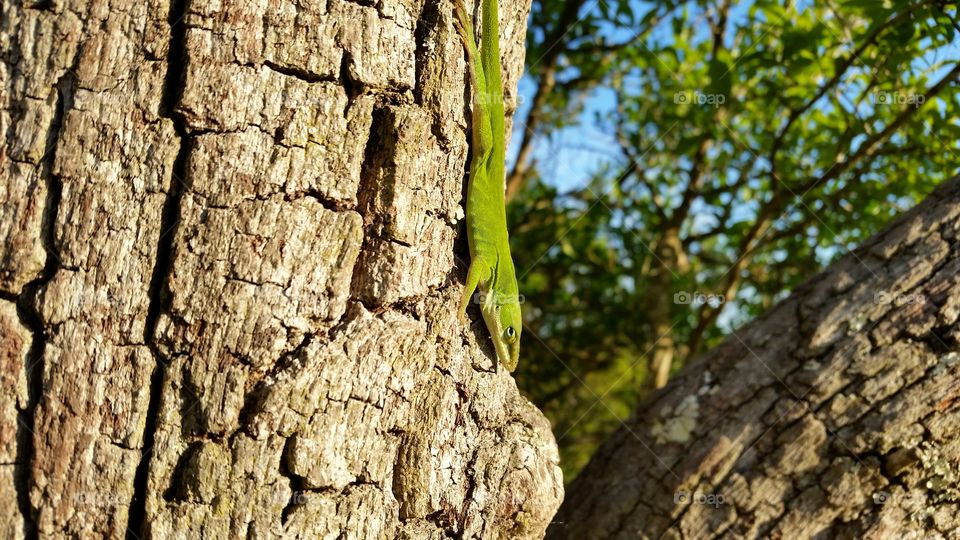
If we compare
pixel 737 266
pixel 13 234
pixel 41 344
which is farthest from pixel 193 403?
pixel 737 266

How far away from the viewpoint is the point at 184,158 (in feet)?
5.62

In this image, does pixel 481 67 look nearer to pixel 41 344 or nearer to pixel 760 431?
pixel 41 344

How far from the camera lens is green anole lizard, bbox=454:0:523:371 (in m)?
2.24
